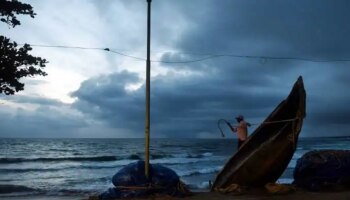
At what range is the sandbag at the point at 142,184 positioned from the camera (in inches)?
409

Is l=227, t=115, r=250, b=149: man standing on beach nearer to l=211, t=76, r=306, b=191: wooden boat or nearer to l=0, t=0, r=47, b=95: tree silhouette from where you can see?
l=211, t=76, r=306, b=191: wooden boat

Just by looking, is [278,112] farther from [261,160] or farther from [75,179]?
[75,179]

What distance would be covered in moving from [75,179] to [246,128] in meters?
18.0

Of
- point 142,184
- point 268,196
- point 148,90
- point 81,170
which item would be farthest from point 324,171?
point 81,170

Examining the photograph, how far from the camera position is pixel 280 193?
34.3ft

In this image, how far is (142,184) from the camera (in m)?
10.6

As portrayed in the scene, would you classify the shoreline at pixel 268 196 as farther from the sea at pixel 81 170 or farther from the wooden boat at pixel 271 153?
the sea at pixel 81 170

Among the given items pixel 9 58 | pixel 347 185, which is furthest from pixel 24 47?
pixel 347 185

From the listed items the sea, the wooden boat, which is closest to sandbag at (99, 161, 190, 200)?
the wooden boat

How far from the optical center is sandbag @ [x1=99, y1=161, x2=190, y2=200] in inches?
409

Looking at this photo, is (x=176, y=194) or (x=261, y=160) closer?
(x=176, y=194)

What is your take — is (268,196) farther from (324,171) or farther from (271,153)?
(324,171)

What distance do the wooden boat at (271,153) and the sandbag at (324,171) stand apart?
0.81m

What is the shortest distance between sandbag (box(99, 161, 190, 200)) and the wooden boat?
147cm
